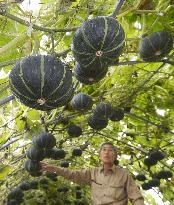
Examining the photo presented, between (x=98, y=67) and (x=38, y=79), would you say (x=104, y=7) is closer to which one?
(x=98, y=67)

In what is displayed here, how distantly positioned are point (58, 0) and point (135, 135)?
13.5 feet

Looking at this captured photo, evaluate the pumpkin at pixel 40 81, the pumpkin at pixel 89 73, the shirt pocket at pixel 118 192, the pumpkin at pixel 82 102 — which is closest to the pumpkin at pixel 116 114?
the pumpkin at pixel 82 102

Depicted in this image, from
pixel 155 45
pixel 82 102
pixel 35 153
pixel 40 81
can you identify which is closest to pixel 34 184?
pixel 35 153

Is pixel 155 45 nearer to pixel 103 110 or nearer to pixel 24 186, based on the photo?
pixel 103 110

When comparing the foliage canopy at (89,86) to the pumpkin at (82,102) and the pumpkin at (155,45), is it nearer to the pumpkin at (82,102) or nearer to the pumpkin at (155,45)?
the pumpkin at (82,102)

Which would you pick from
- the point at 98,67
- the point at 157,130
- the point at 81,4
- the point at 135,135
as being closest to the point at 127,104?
the point at 157,130

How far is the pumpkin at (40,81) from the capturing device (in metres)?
2.17

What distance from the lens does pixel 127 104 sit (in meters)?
5.63

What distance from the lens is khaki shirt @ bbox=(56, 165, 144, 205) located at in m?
4.09

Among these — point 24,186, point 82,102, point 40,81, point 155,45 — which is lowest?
point 24,186

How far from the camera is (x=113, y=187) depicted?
4.16m

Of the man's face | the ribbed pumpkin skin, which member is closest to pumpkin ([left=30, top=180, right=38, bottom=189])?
the man's face

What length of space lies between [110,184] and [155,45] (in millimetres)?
1578

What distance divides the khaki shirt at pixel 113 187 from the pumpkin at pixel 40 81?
6.73 ft
